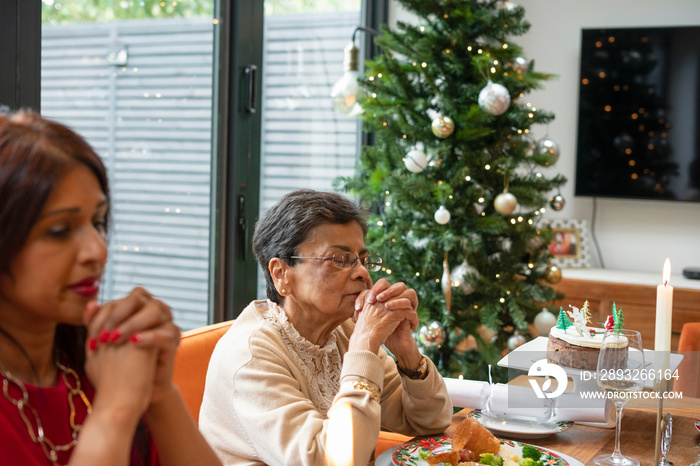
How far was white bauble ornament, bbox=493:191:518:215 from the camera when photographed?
2.78 m

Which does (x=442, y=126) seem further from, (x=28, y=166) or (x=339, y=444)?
(x=28, y=166)

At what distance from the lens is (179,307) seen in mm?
2748

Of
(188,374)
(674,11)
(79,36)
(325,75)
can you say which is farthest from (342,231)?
(674,11)

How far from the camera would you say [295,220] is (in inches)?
62.7

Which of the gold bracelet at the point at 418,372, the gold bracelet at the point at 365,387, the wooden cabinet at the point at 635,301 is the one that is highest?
the gold bracelet at the point at 365,387

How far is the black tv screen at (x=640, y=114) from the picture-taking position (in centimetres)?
430

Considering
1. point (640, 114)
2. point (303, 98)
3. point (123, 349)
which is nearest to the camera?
point (123, 349)

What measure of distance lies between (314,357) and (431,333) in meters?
1.19

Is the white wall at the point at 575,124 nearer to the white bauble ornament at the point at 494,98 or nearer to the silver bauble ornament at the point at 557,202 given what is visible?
the silver bauble ornament at the point at 557,202

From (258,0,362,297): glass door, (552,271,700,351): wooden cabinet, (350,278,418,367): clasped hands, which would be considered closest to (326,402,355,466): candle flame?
(350,278,418,367): clasped hands

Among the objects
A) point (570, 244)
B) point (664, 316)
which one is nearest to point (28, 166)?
point (664, 316)

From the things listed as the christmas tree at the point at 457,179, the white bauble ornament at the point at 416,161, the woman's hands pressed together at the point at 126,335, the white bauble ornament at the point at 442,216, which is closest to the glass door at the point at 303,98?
the christmas tree at the point at 457,179

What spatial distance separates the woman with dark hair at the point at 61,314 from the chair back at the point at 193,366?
76 cm

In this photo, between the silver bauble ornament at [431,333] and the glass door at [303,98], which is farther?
the glass door at [303,98]
